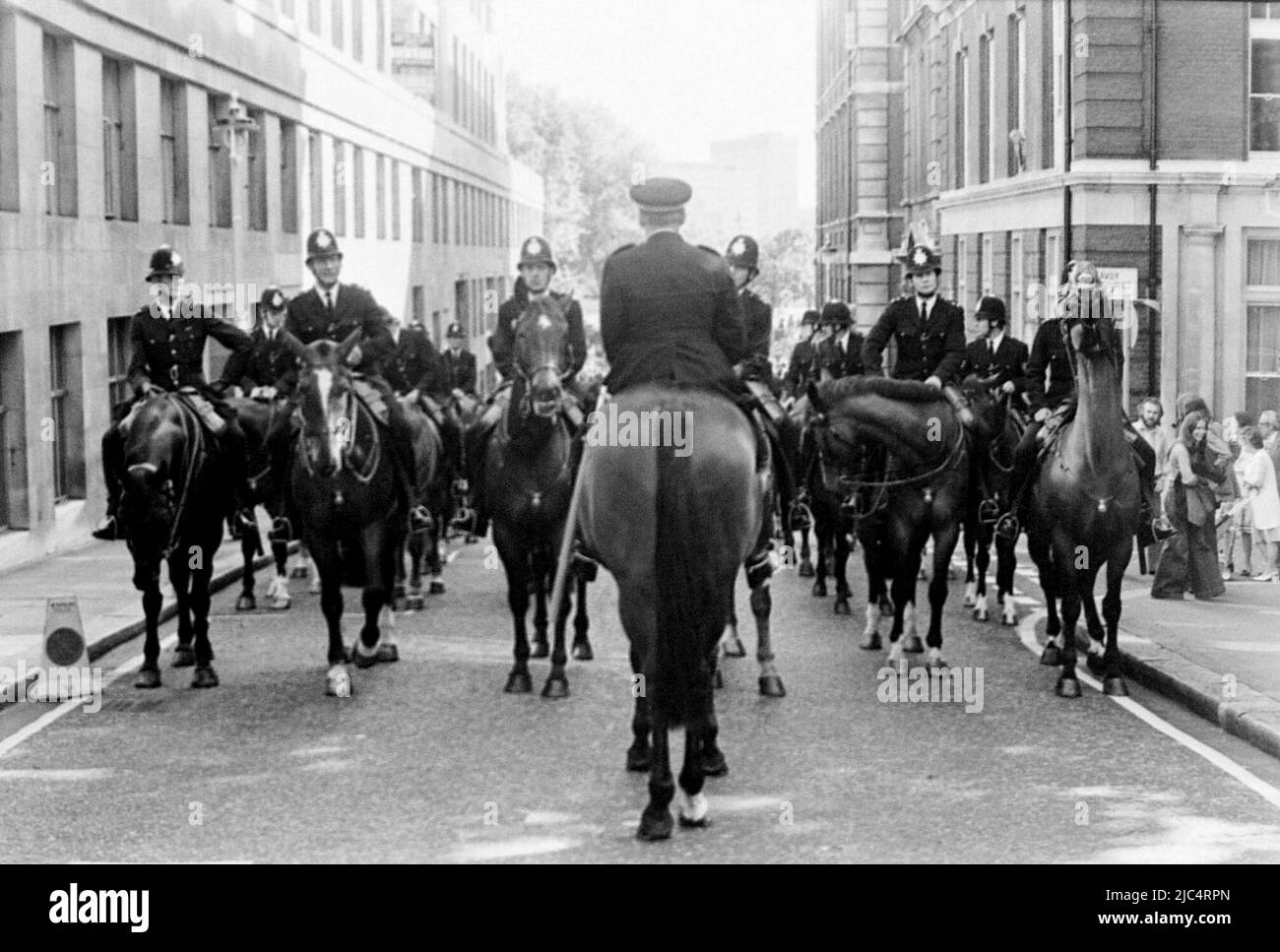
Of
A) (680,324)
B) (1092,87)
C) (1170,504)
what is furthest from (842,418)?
(1092,87)

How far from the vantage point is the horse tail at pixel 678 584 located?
377 inches

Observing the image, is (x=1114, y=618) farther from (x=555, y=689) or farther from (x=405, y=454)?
(x=405, y=454)

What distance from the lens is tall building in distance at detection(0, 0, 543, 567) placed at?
73.6 feet

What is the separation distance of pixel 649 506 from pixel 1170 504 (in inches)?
425

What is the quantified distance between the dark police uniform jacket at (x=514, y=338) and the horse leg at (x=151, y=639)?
265 cm

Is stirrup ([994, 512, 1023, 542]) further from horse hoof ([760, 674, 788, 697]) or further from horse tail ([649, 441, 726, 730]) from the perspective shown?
horse tail ([649, 441, 726, 730])

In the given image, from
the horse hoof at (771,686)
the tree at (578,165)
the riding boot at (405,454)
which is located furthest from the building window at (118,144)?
the tree at (578,165)

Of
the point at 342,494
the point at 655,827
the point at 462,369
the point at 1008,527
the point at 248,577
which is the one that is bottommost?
the point at 655,827

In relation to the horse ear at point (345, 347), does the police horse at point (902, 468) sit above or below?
below

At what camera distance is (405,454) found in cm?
1424

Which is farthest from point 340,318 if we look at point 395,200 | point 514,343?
point 395,200

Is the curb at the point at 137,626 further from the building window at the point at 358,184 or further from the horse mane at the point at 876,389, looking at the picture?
the building window at the point at 358,184

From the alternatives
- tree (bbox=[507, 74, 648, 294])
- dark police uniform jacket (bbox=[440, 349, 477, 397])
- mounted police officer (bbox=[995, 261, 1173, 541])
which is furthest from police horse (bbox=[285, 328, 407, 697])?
tree (bbox=[507, 74, 648, 294])

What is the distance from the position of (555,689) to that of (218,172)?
21.4 meters
